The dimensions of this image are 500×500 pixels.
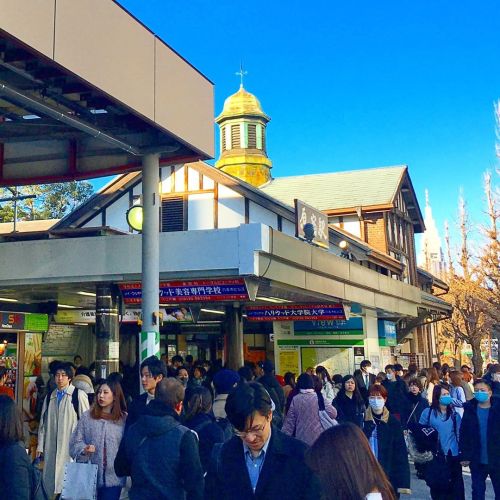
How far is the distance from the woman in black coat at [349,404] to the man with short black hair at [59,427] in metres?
3.68

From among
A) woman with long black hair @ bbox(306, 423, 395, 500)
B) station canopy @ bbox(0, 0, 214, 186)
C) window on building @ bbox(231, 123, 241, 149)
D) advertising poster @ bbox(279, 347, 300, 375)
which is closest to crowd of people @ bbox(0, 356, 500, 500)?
woman with long black hair @ bbox(306, 423, 395, 500)

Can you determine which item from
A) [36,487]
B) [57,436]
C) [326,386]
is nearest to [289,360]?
[326,386]

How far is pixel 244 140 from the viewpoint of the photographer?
35.8m

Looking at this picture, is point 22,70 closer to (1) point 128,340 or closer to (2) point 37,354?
(2) point 37,354

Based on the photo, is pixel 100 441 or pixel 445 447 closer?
pixel 100 441

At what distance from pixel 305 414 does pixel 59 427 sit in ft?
9.63

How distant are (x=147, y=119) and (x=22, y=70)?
189cm

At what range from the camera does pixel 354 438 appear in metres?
2.69

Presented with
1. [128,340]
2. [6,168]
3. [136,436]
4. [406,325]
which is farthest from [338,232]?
[136,436]

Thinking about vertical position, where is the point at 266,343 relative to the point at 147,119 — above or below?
below

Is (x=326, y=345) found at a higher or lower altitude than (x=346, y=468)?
higher

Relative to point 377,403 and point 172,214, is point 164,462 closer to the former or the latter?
point 377,403

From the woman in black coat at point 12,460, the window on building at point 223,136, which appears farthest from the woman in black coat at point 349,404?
the window on building at point 223,136

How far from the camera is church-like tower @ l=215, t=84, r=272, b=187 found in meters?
34.3
